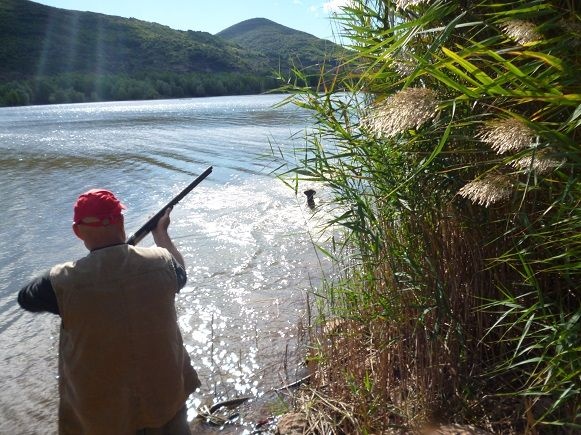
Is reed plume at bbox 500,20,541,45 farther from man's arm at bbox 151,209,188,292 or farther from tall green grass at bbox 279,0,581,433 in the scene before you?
man's arm at bbox 151,209,188,292

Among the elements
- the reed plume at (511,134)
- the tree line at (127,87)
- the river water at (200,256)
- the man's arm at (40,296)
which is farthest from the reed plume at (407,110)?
the tree line at (127,87)

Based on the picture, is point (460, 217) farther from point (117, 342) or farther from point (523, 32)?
point (117, 342)

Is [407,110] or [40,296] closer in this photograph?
[407,110]

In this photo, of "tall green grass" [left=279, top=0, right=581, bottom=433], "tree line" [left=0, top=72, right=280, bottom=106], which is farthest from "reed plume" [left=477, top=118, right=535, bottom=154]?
"tree line" [left=0, top=72, right=280, bottom=106]

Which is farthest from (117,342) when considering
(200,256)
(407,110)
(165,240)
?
(200,256)

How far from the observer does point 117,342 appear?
112 inches

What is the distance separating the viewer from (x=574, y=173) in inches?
110

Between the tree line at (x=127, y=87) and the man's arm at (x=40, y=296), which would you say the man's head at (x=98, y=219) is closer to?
the man's arm at (x=40, y=296)

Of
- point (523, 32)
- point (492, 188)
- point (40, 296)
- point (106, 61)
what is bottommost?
point (40, 296)

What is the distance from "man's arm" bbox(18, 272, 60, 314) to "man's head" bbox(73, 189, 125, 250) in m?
0.25

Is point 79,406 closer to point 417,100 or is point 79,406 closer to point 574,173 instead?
point 417,100

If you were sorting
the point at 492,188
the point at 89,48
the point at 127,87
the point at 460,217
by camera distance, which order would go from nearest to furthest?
the point at 492,188, the point at 460,217, the point at 127,87, the point at 89,48

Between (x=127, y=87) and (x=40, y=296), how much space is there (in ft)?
245

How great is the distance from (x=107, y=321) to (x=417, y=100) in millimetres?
1671
